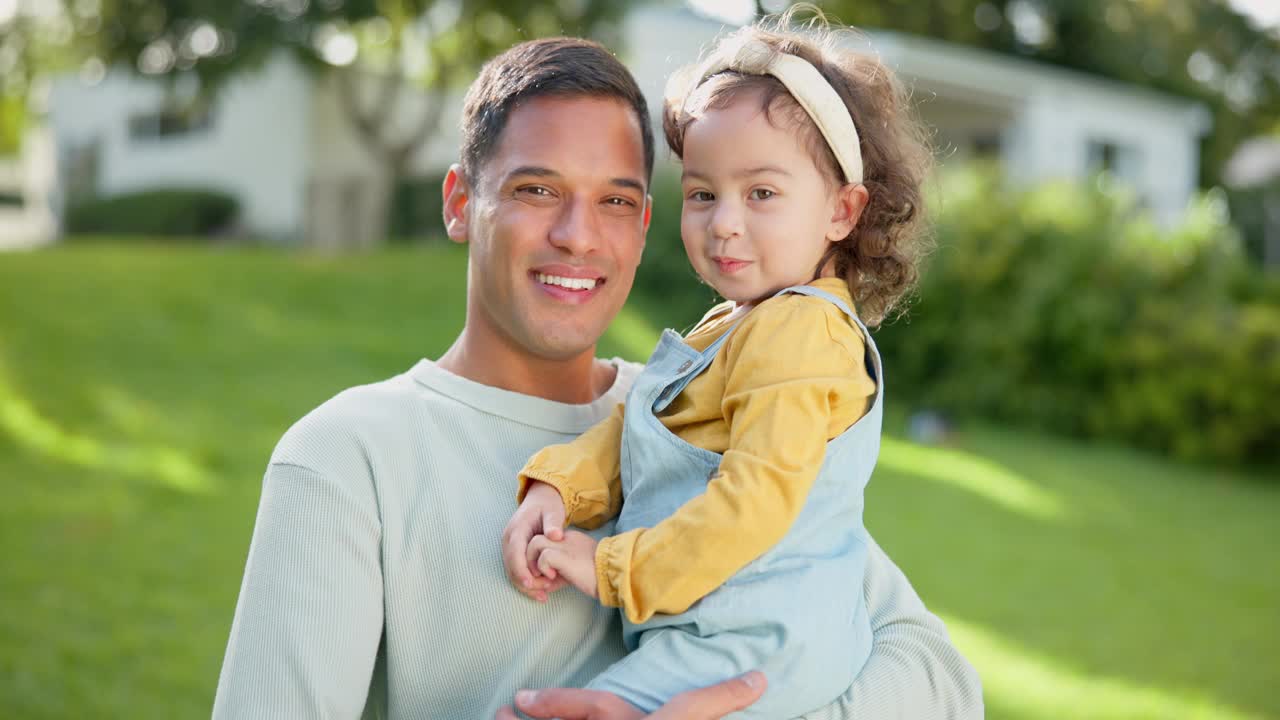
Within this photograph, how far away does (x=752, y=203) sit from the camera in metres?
2.21

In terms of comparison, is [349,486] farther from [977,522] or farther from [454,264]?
[454,264]

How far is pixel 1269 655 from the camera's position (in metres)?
7.28

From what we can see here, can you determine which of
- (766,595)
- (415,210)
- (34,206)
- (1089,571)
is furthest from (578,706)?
(34,206)

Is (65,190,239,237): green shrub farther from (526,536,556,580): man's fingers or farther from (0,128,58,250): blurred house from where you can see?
(526,536,556,580): man's fingers

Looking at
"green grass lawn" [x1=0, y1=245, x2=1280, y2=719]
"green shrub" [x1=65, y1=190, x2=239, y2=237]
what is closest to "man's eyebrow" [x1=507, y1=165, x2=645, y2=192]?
"green grass lawn" [x1=0, y1=245, x2=1280, y2=719]

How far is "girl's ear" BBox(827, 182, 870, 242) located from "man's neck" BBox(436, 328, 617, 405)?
609mm

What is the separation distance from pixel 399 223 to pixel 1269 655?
1820 cm

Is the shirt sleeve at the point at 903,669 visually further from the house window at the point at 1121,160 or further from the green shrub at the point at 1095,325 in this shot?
the house window at the point at 1121,160

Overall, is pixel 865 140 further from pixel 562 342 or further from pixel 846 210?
pixel 562 342

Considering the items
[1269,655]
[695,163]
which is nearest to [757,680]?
[695,163]

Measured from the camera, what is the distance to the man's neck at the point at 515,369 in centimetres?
254

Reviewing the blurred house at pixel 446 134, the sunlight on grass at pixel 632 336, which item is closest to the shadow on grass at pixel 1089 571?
the sunlight on grass at pixel 632 336

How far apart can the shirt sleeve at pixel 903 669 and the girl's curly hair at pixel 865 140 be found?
0.54 m

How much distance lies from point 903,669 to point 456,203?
1352 millimetres
